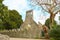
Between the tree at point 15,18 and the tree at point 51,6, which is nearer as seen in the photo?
the tree at point 51,6

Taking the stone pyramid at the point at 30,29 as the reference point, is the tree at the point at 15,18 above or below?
above

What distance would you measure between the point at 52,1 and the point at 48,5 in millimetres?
545

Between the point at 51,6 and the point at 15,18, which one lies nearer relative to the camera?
the point at 51,6

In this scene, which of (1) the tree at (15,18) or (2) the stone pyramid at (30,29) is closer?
(2) the stone pyramid at (30,29)

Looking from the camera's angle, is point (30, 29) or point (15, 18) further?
point (15, 18)

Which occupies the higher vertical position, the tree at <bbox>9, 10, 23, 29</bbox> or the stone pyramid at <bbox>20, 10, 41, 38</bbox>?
the tree at <bbox>9, 10, 23, 29</bbox>

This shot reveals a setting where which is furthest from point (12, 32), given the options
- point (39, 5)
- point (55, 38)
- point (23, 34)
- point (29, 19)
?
point (55, 38)

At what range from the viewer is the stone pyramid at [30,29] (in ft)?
51.4

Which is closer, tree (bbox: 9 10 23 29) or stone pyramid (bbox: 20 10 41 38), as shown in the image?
stone pyramid (bbox: 20 10 41 38)

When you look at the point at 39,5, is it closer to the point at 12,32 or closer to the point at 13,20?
the point at 12,32

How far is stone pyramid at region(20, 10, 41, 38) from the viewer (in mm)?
15656

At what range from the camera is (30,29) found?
640 inches

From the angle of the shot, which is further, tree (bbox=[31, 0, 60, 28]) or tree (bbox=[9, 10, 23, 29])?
tree (bbox=[9, 10, 23, 29])

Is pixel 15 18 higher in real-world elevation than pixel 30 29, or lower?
higher
